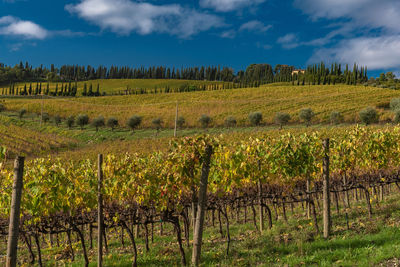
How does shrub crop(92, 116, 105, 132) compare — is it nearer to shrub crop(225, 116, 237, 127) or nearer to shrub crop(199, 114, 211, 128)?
shrub crop(199, 114, 211, 128)

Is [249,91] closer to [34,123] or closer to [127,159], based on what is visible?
[34,123]

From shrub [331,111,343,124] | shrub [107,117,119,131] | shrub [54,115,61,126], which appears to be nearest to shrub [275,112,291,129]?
shrub [331,111,343,124]

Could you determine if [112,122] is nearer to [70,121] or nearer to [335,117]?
[70,121]

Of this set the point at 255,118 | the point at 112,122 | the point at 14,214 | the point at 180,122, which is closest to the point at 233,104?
the point at 255,118

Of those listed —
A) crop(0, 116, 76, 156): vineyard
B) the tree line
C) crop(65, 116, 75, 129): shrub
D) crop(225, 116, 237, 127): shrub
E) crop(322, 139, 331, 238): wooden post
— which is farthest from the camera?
the tree line

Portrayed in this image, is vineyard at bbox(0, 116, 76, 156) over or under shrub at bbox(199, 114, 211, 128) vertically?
under

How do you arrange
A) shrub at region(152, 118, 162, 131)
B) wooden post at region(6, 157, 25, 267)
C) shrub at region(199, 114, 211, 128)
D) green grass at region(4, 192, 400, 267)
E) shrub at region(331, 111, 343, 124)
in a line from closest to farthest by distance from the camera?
wooden post at region(6, 157, 25, 267) < green grass at region(4, 192, 400, 267) < shrub at region(331, 111, 343, 124) < shrub at region(199, 114, 211, 128) < shrub at region(152, 118, 162, 131)

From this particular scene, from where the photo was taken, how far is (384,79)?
114m

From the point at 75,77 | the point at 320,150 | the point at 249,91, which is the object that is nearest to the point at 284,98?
the point at 249,91

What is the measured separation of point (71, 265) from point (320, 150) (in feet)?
24.6

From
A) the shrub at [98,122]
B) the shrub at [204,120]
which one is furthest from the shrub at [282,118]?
the shrub at [98,122]

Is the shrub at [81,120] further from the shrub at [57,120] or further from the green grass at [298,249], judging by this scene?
the green grass at [298,249]

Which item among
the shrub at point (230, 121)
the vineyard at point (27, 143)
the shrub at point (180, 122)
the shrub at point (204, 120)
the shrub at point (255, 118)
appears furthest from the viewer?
the shrub at point (180, 122)

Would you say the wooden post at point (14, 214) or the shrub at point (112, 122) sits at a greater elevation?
the shrub at point (112, 122)
